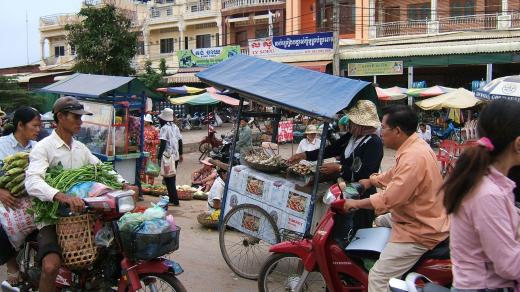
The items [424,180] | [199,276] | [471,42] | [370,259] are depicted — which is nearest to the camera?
[424,180]

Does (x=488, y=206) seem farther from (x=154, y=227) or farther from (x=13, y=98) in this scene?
(x=13, y=98)

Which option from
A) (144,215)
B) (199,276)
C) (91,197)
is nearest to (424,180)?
(144,215)

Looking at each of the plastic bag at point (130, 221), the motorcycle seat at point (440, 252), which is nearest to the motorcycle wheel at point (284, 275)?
the motorcycle seat at point (440, 252)

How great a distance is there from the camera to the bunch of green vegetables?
3.59 metres

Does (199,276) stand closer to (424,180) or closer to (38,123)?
(38,123)

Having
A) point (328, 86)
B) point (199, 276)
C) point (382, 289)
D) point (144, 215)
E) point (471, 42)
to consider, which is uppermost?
point (471, 42)

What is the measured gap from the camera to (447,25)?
25.3 metres

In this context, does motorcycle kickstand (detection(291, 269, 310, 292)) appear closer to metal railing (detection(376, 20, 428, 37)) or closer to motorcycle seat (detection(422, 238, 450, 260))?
motorcycle seat (detection(422, 238, 450, 260))

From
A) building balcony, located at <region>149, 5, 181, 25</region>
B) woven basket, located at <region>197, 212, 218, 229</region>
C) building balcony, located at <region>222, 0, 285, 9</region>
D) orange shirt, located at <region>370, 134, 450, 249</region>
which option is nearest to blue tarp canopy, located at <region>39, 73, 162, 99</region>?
woven basket, located at <region>197, 212, 218, 229</region>

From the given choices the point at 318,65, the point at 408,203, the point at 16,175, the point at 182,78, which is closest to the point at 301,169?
the point at 408,203

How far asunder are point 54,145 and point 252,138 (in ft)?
13.5

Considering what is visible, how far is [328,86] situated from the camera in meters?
5.12

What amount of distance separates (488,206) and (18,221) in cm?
337

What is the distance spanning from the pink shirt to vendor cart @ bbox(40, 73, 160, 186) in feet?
22.8
